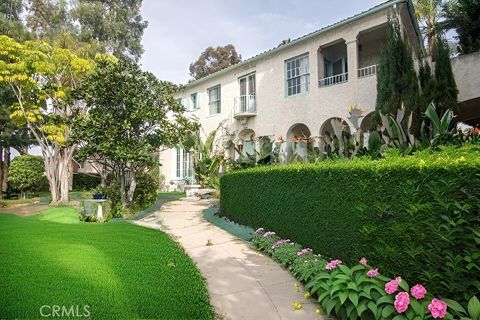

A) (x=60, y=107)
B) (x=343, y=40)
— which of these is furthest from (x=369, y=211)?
(x=60, y=107)

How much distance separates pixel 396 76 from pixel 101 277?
36.1 ft

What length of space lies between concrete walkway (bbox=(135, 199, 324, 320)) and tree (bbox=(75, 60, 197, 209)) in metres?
4.06

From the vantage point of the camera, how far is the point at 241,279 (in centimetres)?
528

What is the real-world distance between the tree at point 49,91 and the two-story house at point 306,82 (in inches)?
331

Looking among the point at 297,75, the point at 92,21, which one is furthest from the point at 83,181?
the point at 297,75

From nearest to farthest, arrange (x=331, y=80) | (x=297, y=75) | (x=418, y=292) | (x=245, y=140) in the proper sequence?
(x=418, y=292)
(x=331, y=80)
(x=297, y=75)
(x=245, y=140)

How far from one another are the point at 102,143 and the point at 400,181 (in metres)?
9.75

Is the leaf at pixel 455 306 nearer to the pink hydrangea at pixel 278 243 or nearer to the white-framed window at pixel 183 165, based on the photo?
the pink hydrangea at pixel 278 243

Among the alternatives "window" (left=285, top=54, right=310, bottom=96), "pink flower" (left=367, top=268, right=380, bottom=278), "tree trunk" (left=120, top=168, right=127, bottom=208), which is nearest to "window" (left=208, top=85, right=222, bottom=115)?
"window" (left=285, top=54, right=310, bottom=96)

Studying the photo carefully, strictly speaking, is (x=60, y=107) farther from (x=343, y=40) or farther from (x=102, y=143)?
(x=343, y=40)

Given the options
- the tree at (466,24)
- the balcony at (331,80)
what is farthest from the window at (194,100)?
the tree at (466,24)

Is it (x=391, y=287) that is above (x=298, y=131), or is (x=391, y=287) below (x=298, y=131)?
below

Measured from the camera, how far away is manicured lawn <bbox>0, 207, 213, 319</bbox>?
3.94m

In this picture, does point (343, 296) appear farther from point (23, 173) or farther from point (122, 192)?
point (23, 173)
